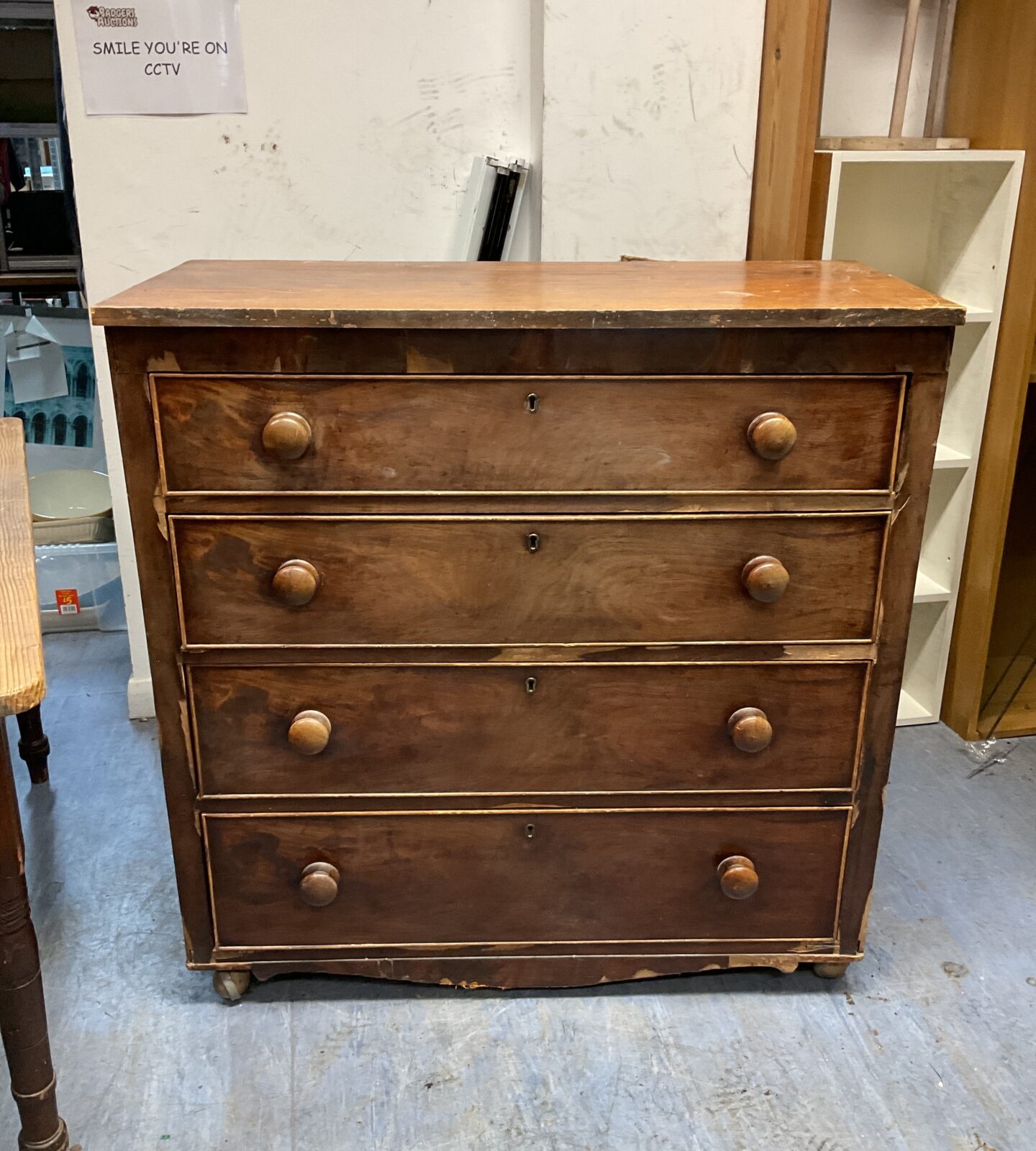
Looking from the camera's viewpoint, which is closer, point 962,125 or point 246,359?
point 246,359

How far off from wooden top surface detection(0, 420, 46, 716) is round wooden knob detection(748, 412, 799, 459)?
786mm

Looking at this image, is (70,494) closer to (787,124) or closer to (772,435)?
(787,124)

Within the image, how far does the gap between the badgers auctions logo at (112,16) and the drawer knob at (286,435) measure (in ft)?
3.27

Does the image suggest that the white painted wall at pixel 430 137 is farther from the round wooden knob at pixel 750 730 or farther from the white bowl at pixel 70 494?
the round wooden knob at pixel 750 730

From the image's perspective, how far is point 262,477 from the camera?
126cm

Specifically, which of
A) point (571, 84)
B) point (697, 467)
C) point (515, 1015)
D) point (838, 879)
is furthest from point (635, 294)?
point (515, 1015)

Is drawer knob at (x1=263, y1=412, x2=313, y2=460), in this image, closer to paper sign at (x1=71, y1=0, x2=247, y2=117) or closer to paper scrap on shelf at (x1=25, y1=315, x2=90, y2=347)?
paper sign at (x1=71, y1=0, x2=247, y2=117)

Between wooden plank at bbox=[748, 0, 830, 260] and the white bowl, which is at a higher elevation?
wooden plank at bbox=[748, 0, 830, 260]

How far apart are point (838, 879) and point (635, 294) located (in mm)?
823

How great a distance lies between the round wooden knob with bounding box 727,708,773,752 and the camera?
4.48ft

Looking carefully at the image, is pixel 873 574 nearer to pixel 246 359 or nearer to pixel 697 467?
pixel 697 467

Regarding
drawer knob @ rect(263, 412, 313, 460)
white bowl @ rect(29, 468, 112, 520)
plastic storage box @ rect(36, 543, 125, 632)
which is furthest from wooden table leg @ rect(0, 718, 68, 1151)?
white bowl @ rect(29, 468, 112, 520)

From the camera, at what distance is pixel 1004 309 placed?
6.38 feet

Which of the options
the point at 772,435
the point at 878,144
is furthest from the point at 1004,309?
the point at 772,435
